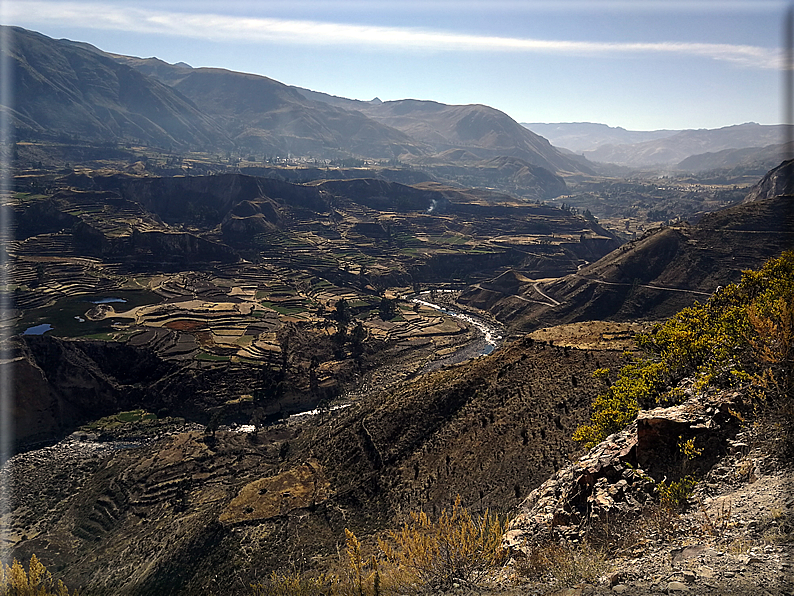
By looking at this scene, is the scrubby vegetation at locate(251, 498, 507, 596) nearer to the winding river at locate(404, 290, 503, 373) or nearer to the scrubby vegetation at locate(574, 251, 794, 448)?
the scrubby vegetation at locate(574, 251, 794, 448)

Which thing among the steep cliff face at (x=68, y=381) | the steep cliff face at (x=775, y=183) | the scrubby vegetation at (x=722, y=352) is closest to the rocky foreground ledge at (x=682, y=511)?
the scrubby vegetation at (x=722, y=352)

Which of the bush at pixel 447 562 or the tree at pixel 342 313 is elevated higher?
the bush at pixel 447 562

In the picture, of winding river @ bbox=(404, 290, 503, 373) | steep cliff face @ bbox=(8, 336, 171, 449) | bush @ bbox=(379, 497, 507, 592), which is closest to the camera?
bush @ bbox=(379, 497, 507, 592)

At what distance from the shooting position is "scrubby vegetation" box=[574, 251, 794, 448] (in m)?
17.1

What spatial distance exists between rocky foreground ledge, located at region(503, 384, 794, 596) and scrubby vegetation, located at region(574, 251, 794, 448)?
5.02 ft

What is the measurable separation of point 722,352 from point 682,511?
11501mm

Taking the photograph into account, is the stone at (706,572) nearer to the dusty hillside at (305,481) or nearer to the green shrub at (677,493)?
the green shrub at (677,493)

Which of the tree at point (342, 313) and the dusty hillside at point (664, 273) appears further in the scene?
the tree at point (342, 313)

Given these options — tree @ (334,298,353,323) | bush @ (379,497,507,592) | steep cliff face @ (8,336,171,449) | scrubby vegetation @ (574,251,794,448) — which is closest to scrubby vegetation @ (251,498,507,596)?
bush @ (379,497,507,592)

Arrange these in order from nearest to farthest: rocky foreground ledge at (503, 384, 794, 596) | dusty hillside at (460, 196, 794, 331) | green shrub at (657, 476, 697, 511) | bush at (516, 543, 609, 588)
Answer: rocky foreground ledge at (503, 384, 794, 596) < bush at (516, 543, 609, 588) < green shrub at (657, 476, 697, 511) < dusty hillside at (460, 196, 794, 331)

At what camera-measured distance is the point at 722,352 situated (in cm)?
2341

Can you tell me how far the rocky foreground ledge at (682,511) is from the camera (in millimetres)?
11453

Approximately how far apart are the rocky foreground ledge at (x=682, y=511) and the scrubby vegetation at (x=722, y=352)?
5.02 feet

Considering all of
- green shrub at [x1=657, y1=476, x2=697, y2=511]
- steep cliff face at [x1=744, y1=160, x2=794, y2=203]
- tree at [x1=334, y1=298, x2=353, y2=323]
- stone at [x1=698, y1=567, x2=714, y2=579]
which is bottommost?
tree at [x1=334, y1=298, x2=353, y2=323]
